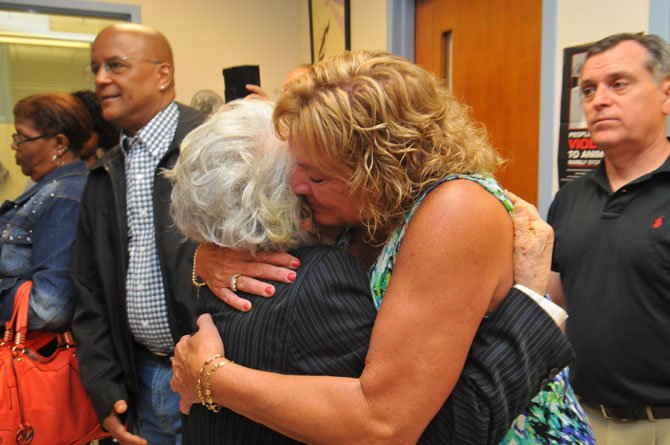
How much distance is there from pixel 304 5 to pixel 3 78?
86.5 inches

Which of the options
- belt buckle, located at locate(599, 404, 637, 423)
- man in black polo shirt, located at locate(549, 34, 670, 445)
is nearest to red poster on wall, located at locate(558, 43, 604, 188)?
man in black polo shirt, located at locate(549, 34, 670, 445)

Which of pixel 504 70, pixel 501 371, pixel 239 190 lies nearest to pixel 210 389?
pixel 239 190

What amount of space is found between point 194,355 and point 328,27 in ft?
10.7

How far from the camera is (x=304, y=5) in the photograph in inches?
166

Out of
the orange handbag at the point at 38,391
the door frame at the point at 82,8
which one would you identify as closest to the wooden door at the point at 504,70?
the orange handbag at the point at 38,391

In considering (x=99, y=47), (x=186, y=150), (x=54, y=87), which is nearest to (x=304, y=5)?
(x=54, y=87)

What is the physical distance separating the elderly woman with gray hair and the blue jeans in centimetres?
66

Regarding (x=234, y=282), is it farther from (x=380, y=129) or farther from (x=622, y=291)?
(x=622, y=291)

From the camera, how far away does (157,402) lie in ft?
5.50

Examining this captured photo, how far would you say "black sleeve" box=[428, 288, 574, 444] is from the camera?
83 cm

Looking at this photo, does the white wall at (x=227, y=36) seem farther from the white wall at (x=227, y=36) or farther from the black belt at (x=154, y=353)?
the black belt at (x=154, y=353)

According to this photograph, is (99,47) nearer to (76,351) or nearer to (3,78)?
(76,351)

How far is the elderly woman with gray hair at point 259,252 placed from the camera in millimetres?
851

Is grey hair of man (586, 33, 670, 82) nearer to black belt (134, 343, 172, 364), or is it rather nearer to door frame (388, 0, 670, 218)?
door frame (388, 0, 670, 218)
